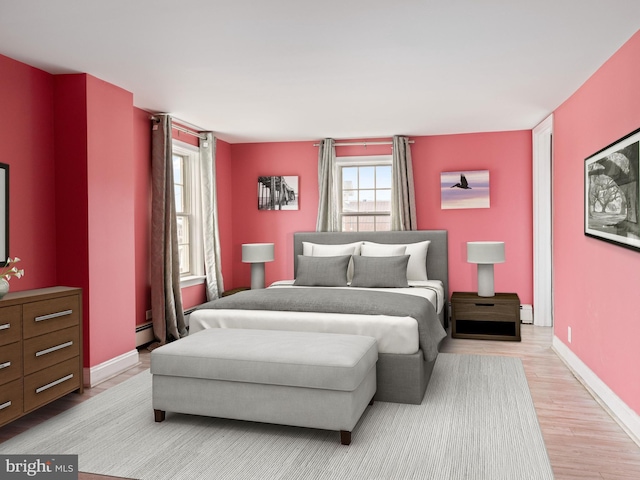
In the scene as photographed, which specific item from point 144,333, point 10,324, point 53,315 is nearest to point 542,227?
point 144,333

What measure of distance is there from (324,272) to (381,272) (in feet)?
2.04

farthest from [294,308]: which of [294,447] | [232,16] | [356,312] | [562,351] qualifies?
[562,351]

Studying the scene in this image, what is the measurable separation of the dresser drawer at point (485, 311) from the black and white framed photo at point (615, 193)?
1658 millimetres

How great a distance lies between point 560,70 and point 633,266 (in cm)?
162

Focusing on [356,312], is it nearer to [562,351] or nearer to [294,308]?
[294,308]

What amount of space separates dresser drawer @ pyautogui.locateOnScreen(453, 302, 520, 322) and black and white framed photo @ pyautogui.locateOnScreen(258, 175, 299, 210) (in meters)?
2.62

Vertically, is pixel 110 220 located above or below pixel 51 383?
above

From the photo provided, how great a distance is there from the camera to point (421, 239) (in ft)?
20.3

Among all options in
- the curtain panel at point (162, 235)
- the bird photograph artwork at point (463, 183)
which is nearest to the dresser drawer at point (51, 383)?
the curtain panel at point (162, 235)

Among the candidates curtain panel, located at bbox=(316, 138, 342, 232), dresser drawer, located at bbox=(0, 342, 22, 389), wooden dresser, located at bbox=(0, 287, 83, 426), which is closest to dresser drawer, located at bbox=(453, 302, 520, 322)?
curtain panel, located at bbox=(316, 138, 342, 232)

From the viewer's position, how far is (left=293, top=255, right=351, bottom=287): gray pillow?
18.1ft

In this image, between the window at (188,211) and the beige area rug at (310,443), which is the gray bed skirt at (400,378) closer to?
the beige area rug at (310,443)

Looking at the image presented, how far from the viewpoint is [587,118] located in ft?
13.3

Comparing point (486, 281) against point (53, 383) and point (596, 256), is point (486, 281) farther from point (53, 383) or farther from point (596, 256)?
point (53, 383)
